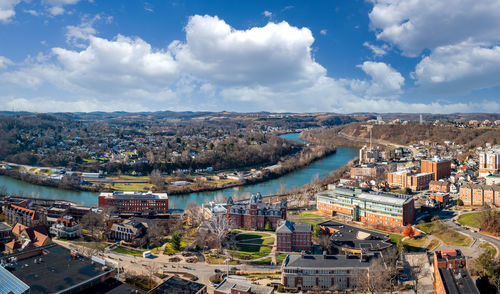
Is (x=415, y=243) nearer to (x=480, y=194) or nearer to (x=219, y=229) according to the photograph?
(x=480, y=194)

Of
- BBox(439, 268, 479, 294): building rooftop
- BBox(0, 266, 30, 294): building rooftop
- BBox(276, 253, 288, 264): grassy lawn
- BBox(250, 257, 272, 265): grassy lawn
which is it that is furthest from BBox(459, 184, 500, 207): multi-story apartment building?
BBox(0, 266, 30, 294): building rooftop

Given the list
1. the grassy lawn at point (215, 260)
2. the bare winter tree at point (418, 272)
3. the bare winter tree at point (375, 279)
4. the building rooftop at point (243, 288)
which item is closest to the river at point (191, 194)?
the grassy lawn at point (215, 260)

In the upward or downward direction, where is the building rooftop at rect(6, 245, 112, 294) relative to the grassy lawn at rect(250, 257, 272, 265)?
upward

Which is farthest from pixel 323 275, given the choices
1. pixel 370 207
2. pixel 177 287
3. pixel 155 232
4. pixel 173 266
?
pixel 370 207

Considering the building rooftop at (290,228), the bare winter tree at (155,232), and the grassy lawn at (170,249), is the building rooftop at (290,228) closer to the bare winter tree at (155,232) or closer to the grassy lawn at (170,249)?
the grassy lawn at (170,249)

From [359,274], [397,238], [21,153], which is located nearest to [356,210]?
[397,238]

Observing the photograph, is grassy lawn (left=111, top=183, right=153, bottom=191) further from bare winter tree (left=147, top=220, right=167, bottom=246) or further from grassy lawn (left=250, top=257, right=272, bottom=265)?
grassy lawn (left=250, top=257, right=272, bottom=265)
